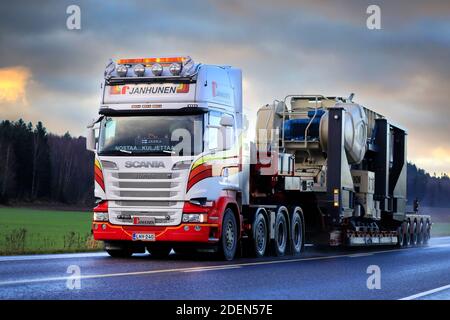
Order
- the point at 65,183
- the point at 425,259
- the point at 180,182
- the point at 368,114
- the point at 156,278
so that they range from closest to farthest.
→ 1. the point at 156,278
2. the point at 180,182
3. the point at 425,259
4. the point at 368,114
5. the point at 65,183

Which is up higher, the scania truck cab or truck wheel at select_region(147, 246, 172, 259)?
the scania truck cab

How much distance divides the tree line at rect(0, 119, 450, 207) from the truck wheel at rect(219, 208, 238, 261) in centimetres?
9861

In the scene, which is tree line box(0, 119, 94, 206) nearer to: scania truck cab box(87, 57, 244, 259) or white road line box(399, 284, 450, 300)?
scania truck cab box(87, 57, 244, 259)

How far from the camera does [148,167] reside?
56.8 feet

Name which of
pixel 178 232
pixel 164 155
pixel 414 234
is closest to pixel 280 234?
pixel 178 232

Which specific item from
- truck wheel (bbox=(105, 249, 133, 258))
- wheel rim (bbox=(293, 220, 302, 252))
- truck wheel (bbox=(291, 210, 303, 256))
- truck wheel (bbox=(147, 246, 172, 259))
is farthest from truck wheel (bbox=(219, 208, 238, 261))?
wheel rim (bbox=(293, 220, 302, 252))

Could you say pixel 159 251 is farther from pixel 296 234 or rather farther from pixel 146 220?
pixel 296 234

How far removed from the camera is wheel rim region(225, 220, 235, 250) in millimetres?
18250

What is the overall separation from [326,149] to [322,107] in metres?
1.92

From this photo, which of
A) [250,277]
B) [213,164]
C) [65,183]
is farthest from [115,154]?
[65,183]

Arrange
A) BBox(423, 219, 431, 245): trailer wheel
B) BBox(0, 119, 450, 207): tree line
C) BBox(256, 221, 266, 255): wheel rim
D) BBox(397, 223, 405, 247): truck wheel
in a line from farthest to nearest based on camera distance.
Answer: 1. BBox(0, 119, 450, 207): tree line
2. BBox(423, 219, 431, 245): trailer wheel
3. BBox(397, 223, 405, 247): truck wheel
4. BBox(256, 221, 266, 255): wheel rim

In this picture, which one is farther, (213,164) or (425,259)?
(425,259)

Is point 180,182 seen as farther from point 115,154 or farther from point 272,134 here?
point 272,134

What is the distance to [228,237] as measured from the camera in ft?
60.1
